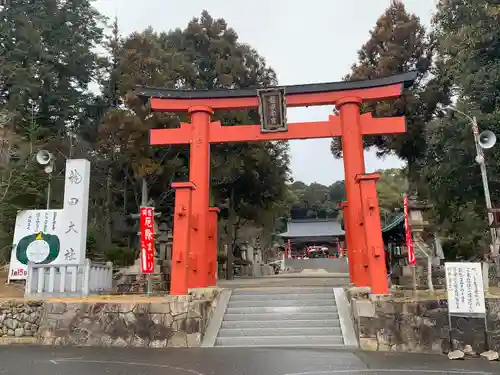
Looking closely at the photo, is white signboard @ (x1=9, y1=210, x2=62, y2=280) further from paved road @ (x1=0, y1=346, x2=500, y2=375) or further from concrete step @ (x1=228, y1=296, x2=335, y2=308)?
concrete step @ (x1=228, y1=296, x2=335, y2=308)

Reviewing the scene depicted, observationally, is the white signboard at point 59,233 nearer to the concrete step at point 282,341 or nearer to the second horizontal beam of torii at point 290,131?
the second horizontal beam of torii at point 290,131

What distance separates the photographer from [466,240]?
2197 cm

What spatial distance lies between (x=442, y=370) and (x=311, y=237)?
137 feet

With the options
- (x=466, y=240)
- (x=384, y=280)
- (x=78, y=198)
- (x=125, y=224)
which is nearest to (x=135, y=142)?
(x=125, y=224)

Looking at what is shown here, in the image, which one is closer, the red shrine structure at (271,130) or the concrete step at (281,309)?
the concrete step at (281,309)

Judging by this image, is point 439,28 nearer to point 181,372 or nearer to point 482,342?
point 482,342

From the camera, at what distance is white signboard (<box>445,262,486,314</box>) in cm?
744

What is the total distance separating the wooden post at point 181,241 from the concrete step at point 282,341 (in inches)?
59.6

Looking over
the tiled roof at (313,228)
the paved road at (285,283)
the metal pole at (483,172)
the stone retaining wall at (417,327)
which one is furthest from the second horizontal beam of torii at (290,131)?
the tiled roof at (313,228)

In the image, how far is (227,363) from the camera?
6715 millimetres

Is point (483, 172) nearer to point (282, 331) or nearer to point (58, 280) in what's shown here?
point (282, 331)

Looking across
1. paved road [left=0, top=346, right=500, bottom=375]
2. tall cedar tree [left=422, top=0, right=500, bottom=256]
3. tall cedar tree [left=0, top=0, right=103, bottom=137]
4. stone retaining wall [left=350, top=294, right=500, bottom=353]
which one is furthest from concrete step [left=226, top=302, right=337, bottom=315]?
tall cedar tree [left=0, top=0, right=103, bottom=137]

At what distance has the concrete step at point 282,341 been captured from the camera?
27.6 ft

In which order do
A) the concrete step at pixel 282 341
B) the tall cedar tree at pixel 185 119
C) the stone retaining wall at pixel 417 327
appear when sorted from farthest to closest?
the tall cedar tree at pixel 185 119, the concrete step at pixel 282 341, the stone retaining wall at pixel 417 327
